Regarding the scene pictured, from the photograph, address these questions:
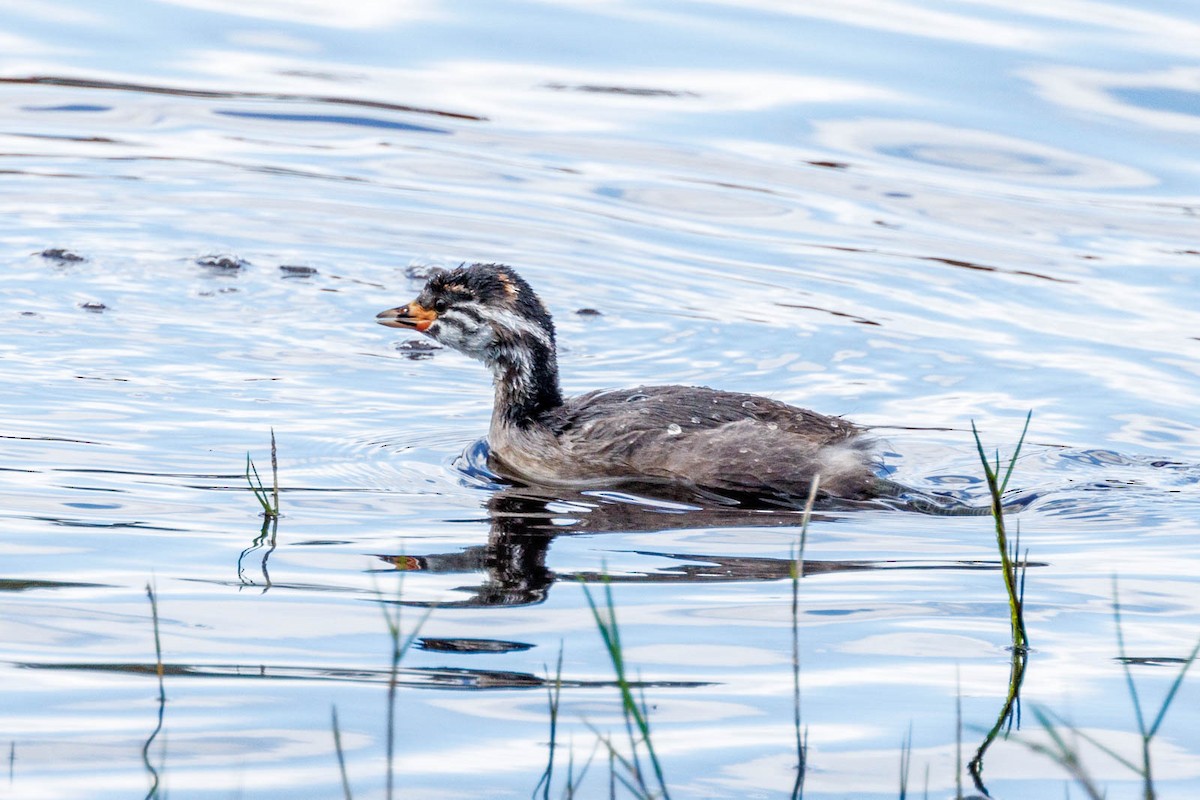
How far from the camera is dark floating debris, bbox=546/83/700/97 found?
16.4m

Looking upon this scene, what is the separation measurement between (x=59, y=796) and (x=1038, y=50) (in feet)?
46.2

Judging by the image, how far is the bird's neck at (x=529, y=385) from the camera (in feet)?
30.3

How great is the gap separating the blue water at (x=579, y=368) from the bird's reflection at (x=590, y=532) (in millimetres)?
37

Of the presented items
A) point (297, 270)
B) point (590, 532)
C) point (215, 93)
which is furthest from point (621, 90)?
point (590, 532)

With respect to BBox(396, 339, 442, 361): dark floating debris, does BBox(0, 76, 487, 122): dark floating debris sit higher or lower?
higher

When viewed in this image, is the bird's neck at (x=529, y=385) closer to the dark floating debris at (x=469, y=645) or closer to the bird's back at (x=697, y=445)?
the bird's back at (x=697, y=445)

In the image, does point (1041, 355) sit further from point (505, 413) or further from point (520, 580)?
point (520, 580)

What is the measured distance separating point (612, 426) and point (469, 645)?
306 cm

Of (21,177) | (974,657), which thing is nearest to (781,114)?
(21,177)

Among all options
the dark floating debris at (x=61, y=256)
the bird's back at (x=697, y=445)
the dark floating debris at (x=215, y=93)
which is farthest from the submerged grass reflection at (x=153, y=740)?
the dark floating debris at (x=215, y=93)

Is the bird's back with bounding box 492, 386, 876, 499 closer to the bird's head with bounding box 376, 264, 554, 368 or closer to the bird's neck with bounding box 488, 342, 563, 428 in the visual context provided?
the bird's neck with bounding box 488, 342, 563, 428

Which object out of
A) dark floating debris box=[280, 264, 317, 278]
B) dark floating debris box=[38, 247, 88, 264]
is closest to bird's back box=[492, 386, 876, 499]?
dark floating debris box=[280, 264, 317, 278]

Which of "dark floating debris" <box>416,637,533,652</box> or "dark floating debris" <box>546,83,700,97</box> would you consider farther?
"dark floating debris" <box>546,83,700,97</box>

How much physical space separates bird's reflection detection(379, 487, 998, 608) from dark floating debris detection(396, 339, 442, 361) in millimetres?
2527
